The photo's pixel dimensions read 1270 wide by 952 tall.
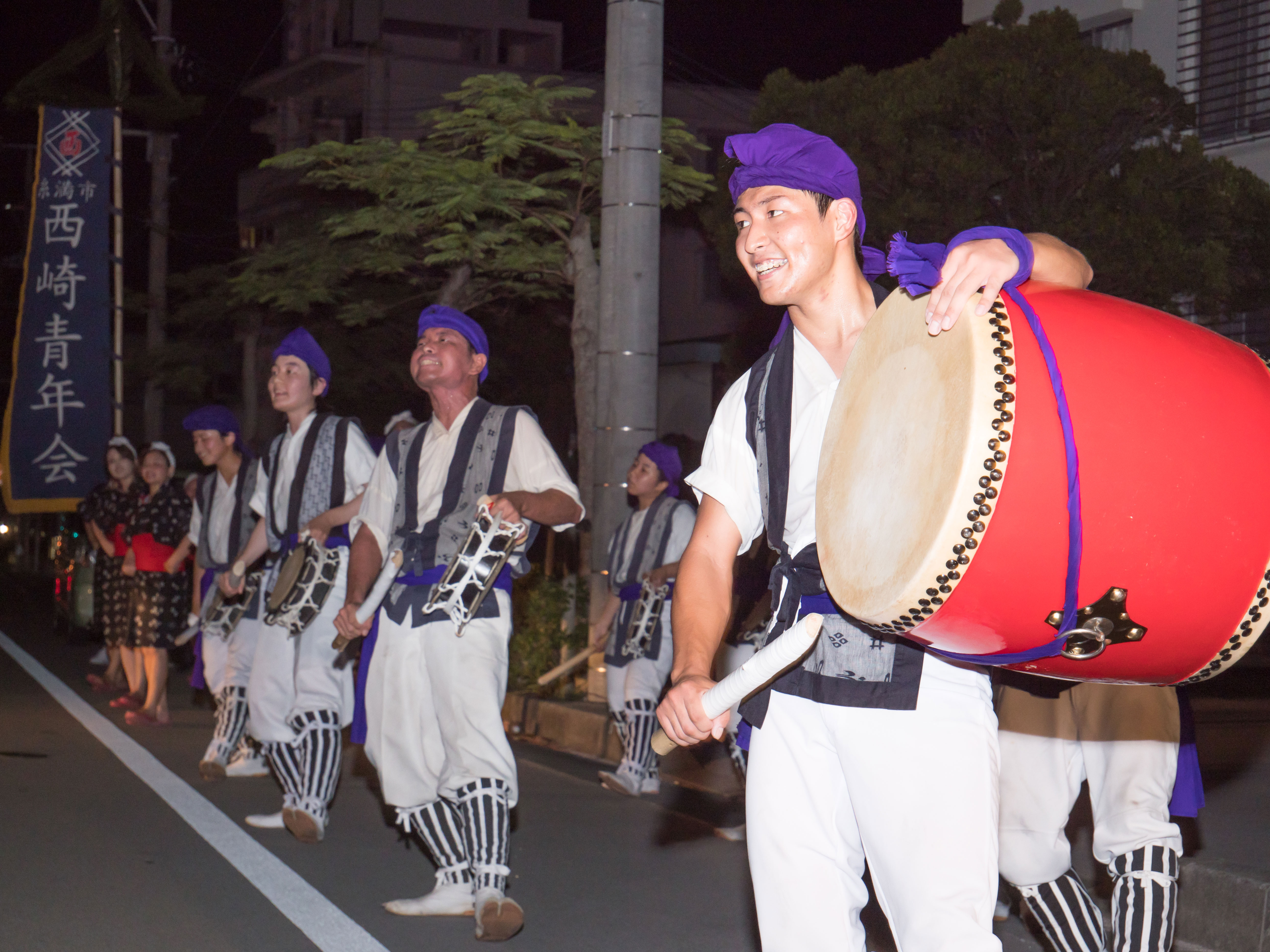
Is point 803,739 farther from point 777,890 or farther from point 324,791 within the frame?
point 324,791

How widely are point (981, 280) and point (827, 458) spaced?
1.59 ft

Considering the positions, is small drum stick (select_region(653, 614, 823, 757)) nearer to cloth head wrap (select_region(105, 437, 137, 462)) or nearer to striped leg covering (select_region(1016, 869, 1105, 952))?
striped leg covering (select_region(1016, 869, 1105, 952))

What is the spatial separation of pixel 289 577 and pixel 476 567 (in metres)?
1.59

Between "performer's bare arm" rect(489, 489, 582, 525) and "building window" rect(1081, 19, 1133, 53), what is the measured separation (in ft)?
36.8

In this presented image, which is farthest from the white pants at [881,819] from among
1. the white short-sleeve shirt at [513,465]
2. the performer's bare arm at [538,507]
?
the white short-sleeve shirt at [513,465]

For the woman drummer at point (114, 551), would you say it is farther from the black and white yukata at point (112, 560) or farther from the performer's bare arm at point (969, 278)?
the performer's bare arm at point (969, 278)

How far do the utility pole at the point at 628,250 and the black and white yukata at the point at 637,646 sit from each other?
950 mm

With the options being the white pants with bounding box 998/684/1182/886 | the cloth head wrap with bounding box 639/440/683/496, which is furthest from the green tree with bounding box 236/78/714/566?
the white pants with bounding box 998/684/1182/886

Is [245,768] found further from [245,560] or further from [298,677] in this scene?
[298,677]

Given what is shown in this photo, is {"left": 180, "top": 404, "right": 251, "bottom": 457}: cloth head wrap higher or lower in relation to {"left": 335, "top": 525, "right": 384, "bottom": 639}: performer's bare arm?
higher

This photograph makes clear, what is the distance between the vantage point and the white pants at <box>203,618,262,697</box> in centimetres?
809

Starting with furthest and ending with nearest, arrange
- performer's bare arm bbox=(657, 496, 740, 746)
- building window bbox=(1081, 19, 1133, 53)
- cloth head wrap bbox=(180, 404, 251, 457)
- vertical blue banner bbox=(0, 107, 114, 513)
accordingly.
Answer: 1. vertical blue banner bbox=(0, 107, 114, 513)
2. building window bbox=(1081, 19, 1133, 53)
3. cloth head wrap bbox=(180, 404, 251, 457)
4. performer's bare arm bbox=(657, 496, 740, 746)

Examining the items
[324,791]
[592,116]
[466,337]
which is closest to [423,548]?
[466,337]

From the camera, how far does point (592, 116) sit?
27.3 m
